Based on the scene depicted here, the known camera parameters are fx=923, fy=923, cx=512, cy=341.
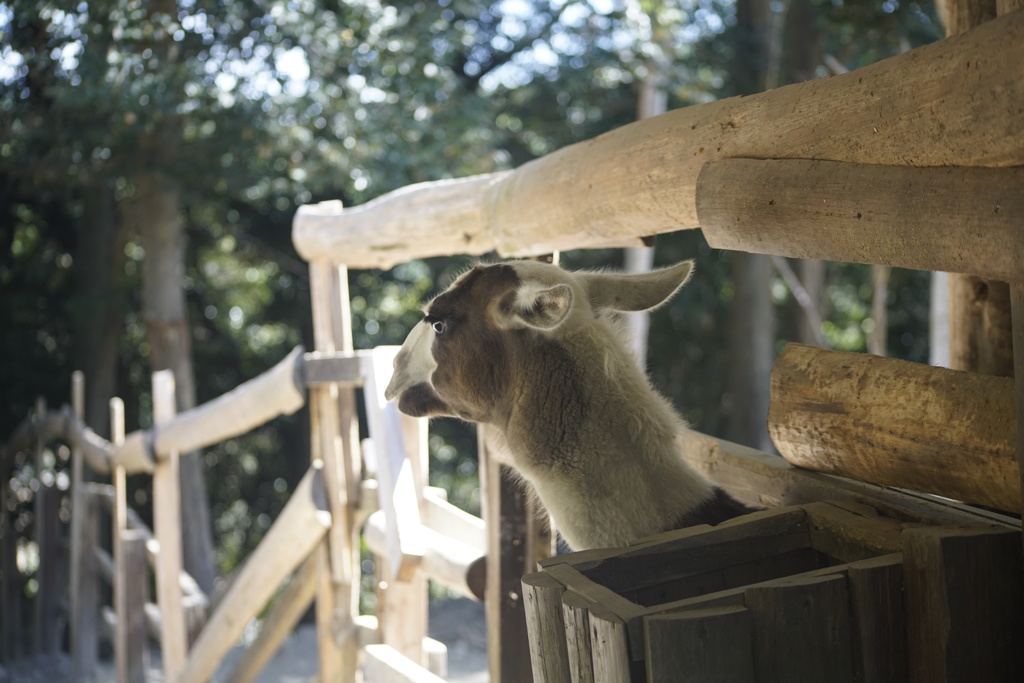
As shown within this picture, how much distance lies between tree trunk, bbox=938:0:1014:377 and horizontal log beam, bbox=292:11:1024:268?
56.9 inches

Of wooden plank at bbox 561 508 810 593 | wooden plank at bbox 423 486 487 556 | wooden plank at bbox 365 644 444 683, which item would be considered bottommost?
wooden plank at bbox 365 644 444 683

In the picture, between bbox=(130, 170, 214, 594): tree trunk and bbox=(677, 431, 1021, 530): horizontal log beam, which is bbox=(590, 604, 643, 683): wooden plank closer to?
bbox=(677, 431, 1021, 530): horizontal log beam

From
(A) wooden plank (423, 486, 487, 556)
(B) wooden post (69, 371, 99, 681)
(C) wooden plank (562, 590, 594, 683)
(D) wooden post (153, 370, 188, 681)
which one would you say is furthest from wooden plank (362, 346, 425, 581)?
(B) wooden post (69, 371, 99, 681)

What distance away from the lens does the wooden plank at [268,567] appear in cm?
445

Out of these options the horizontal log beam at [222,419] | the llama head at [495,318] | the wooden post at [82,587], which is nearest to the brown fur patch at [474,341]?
the llama head at [495,318]

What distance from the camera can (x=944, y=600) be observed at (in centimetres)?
143

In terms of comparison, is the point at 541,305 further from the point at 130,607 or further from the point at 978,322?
the point at 130,607

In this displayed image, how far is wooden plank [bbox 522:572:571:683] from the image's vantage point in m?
1.59

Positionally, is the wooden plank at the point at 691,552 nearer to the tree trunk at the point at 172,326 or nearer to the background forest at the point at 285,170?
the background forest at the point at 285,170

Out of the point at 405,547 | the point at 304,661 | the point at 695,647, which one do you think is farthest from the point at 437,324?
the point at 304,661

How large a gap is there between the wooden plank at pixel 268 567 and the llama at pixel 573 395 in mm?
2274

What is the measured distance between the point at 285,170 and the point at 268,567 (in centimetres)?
532

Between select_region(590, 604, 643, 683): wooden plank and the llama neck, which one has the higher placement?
the llama neck

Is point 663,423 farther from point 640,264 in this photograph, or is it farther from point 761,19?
point 761,19
